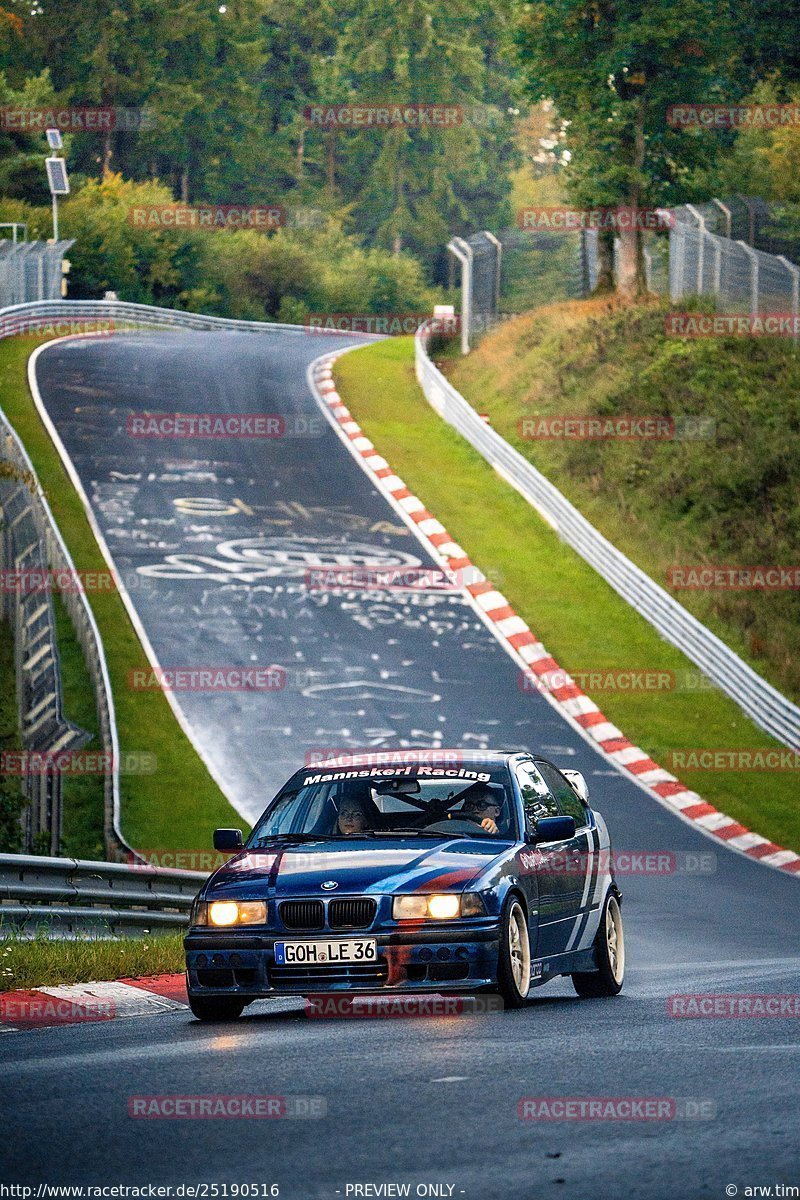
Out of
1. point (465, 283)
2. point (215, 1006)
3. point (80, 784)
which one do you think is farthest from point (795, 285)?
point (215, 1006)

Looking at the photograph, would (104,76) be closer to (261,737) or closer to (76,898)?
(261,737)

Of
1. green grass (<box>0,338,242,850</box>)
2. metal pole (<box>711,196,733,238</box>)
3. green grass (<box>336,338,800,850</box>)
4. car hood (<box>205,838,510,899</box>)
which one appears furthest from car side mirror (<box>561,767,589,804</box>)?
metal pole (<box>711,196,733,238</box>)

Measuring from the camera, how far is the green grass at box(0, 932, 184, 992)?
10273 mm

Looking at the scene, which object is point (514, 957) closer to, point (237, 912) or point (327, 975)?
point (327, 975)

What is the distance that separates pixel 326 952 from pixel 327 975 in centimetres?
12

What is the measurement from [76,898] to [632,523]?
23.4 meters

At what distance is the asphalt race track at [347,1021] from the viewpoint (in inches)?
216

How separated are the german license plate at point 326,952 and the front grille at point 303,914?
0.33 ft

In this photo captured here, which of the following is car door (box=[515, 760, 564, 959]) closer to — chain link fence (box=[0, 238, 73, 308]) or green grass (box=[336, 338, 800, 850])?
green grass (box=[336, 338, 800, 850])

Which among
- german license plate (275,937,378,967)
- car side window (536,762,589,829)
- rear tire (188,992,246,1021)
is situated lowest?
rear tire (188,992,246,1021)

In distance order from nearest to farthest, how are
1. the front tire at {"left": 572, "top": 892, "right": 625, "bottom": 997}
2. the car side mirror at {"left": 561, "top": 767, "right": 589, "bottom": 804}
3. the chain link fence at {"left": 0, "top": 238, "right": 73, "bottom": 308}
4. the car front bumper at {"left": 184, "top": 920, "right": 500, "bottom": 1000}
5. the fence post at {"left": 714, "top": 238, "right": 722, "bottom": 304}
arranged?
the car front bumper at {"left": 184, "top": 920, "right": 500, "bottom": 1000}
the front tire at {"left": 572, "top": 892, "right": 625, "bottom": 997}
the car side mirror at {"left": 561, "top": 767, "right": 589, "bottom": 804}
the fence post at {"left": 714, "top": 238, "right": 722, "bottom": 304}
the chain link fence at {"left": 0, "top": 238, "right": 73, "bottom": 308}

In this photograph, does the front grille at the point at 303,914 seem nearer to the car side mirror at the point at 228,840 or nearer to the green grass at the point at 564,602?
the car side mirror at the point at 228,840

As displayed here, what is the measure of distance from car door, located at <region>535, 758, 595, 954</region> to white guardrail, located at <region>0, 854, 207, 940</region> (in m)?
3.30

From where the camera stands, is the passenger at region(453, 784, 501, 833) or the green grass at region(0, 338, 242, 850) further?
the green grass at region(0, 338, 242, 850)
